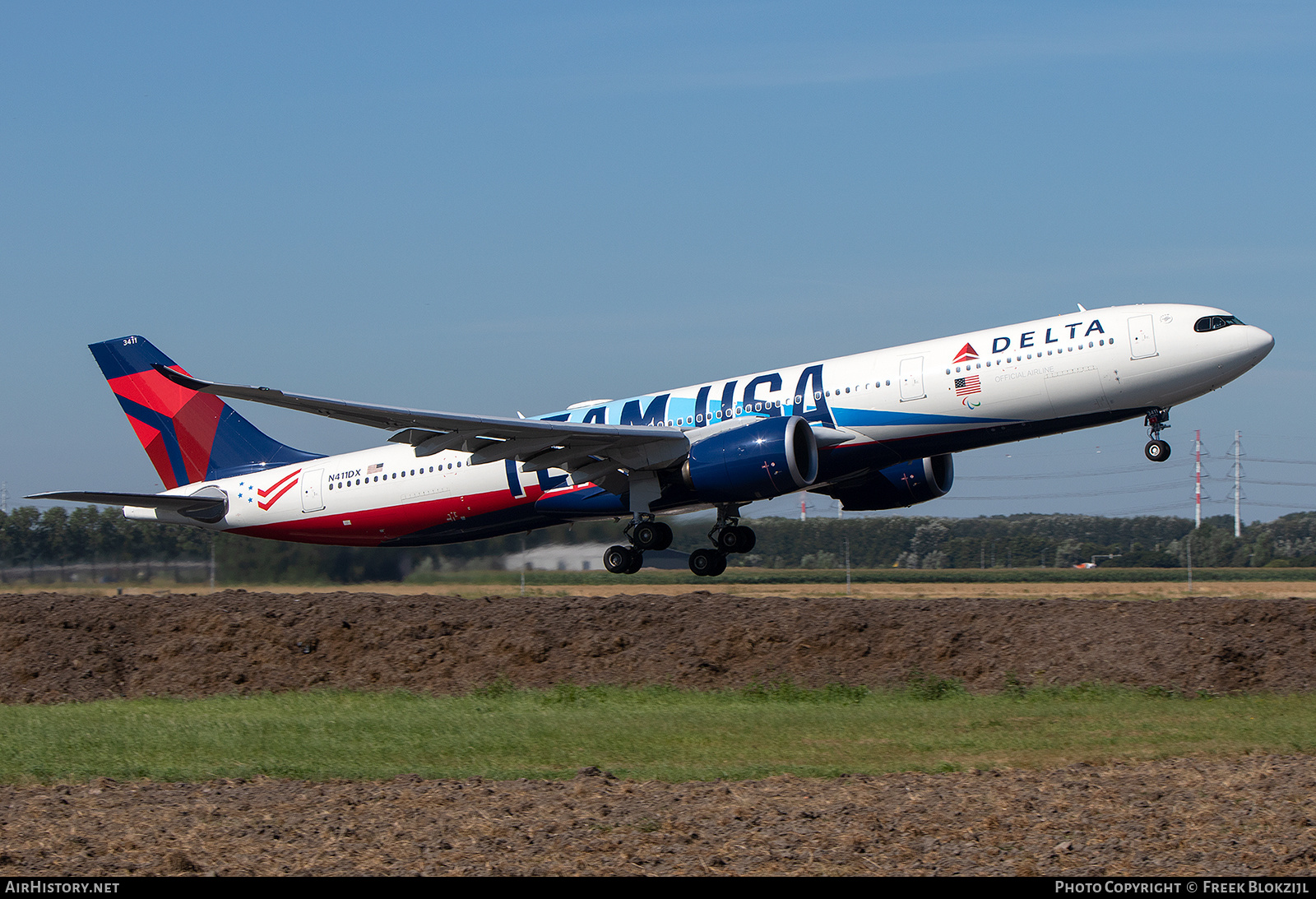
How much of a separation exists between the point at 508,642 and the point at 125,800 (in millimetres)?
9658

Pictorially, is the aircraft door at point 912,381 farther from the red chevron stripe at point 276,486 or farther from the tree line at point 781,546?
the red chevron stripe at point 276,486

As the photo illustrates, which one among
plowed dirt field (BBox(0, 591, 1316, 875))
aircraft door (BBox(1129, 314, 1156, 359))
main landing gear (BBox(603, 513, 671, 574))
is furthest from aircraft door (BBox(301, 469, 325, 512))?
aircraft door (BBox(1129, 314, 1156, 359))

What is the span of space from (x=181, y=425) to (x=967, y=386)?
19855mm

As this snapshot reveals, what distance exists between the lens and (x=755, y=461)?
23359 millimetres

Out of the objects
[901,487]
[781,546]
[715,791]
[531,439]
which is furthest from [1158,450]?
[781,546]

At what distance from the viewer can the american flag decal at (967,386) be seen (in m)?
23.1

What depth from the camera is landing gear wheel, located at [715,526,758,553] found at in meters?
28.2

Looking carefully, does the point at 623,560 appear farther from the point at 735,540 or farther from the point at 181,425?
the point at 181,425

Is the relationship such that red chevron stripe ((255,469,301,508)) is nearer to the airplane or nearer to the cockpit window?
the airplane

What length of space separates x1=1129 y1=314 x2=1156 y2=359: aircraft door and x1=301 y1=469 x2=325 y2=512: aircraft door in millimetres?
18475

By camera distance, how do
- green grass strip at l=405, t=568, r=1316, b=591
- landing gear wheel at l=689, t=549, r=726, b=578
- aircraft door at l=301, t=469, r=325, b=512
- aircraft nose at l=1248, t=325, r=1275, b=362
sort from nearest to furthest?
1. aircraft nose at l=1248, t=325, r=1275, b=362
2. landing gear wheel at l=689, t=549, r=726, b=578
3. aircraft door at l=301, t=469, r=325, b=512
4. green grass strip at l=405, t=568, r=1316, b=591

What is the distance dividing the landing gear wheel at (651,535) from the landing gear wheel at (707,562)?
1.15 m

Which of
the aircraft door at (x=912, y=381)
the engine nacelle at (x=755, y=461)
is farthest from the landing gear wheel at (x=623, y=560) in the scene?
the aircraft door at (x=912, y=381)
